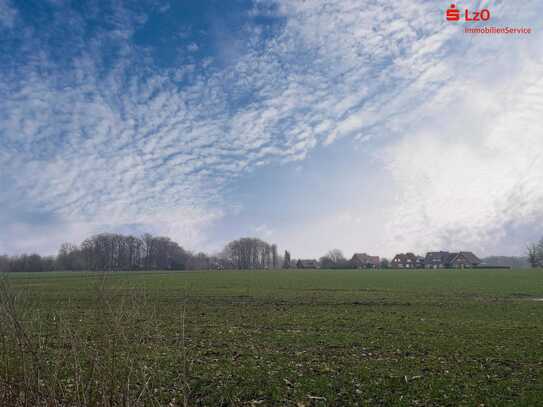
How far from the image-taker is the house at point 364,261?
16040 cm

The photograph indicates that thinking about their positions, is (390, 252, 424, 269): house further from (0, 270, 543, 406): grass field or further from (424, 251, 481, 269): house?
(0, 270, 543, 406): grass field

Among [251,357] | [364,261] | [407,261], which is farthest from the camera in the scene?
[407,261]

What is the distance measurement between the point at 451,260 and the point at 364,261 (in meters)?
38.4

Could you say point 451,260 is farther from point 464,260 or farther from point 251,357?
point 251,357

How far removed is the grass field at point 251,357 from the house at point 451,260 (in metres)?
147

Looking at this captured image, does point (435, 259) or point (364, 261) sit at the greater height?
point (435, 259)

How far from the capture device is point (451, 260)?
153250 millimetres

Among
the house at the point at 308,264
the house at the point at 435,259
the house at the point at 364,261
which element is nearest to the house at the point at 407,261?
the house at the point at 435,259

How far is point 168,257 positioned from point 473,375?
14664 cm

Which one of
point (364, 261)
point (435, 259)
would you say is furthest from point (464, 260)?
point (364, 261)

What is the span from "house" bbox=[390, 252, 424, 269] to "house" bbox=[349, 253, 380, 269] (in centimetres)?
854

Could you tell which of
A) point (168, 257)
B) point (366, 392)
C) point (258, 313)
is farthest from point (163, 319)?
point (168, 257)

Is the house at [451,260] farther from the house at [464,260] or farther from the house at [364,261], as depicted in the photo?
the house at [364,261]

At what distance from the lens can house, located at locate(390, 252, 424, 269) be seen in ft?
538
